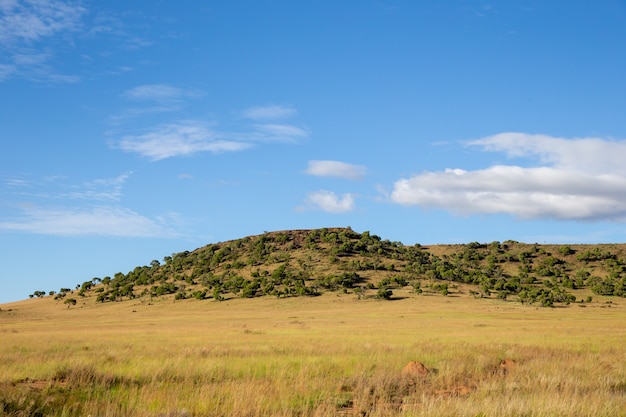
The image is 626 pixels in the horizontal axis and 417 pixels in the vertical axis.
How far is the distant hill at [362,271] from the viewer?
9738 centimetres

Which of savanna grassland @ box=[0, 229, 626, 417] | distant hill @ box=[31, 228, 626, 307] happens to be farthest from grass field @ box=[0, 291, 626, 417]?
distant hill @ box=[31, 228, 626, 307]

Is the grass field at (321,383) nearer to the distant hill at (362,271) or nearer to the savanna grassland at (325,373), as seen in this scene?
the savanna grassland at (325,373)

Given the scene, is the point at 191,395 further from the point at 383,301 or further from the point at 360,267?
the point at 360,267

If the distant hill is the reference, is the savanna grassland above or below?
below

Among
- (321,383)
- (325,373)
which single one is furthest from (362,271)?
(321,383)

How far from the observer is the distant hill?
97375mm

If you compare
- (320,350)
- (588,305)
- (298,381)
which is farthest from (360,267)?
(298,381)

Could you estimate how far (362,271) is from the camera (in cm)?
11100

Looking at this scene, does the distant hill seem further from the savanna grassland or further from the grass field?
the grass field

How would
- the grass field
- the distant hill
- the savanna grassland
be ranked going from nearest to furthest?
the grass field
the savanna grassland
the distant hill

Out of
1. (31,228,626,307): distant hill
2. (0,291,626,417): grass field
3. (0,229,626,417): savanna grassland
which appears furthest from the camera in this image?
(31,228,626,307): distant hill

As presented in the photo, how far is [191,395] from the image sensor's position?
38.9 feet

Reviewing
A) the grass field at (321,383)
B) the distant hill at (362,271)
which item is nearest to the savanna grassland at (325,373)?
the grass field at (321,383)

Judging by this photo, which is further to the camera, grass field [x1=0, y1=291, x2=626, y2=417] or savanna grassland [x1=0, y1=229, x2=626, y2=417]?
savanna grassland [x1=0, y1=229, x2=626, y2=417]
